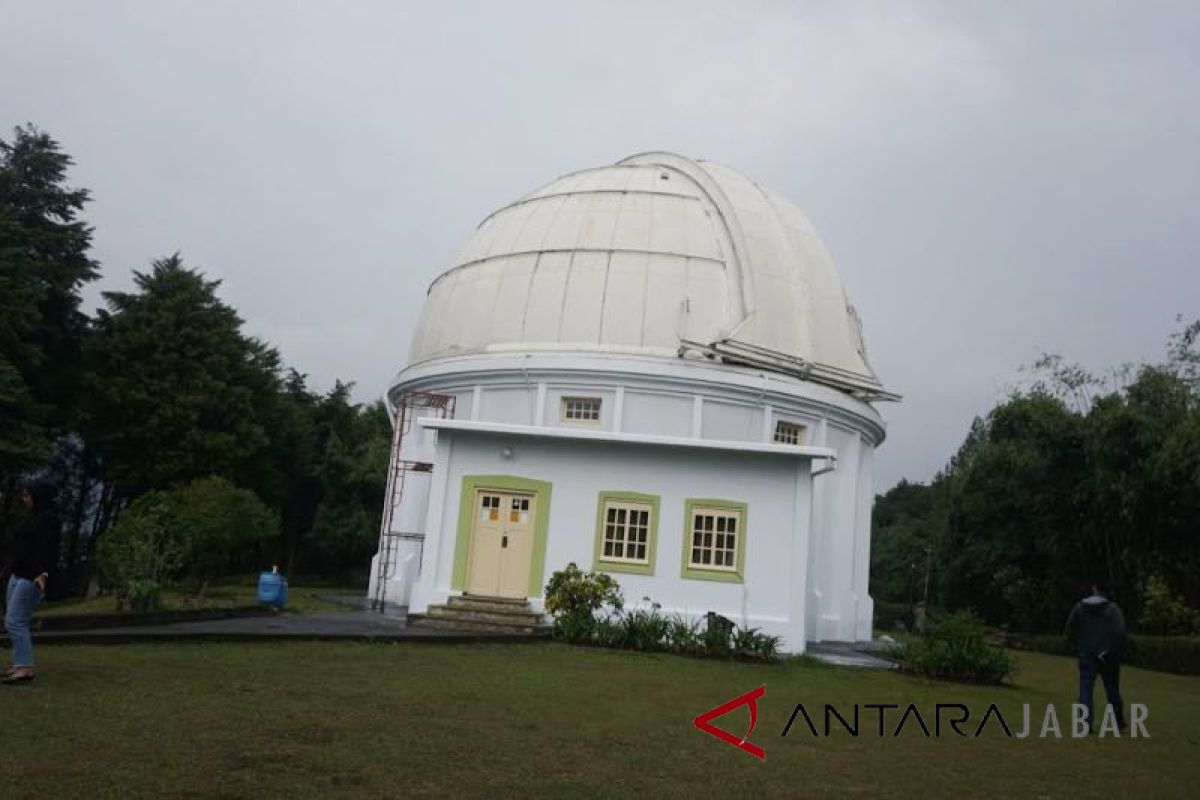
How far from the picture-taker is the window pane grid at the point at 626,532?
693 inches

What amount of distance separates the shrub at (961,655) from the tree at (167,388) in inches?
950

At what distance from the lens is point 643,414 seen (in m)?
20.4

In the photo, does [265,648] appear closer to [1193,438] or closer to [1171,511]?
[1193,438]

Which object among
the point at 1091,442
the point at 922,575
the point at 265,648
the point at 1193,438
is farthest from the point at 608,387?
the point at 922,575

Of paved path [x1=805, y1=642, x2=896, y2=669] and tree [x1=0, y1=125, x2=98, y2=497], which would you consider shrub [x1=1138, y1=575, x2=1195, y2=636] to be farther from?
tree [x1=0, y1=125, x2=98, y2=497]

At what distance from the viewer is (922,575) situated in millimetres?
51438

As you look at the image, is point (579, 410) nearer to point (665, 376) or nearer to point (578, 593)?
point (665, 376)

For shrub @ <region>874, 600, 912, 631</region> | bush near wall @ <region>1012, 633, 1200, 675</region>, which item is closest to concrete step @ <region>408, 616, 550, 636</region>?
bush near wall @ <region>1012, 633, 1200, 675</region>

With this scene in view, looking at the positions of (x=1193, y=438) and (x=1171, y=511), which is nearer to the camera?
(x=1193, y=438)

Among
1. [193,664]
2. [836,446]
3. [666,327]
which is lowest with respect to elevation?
[193,664]

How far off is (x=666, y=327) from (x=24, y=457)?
17587 millimetres

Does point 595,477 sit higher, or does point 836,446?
point 836,446

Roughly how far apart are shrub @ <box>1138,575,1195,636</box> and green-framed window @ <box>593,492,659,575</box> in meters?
15.0

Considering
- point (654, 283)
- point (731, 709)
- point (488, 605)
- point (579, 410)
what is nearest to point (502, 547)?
point (488, 605)
